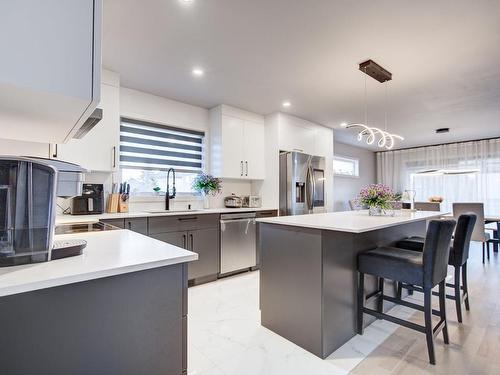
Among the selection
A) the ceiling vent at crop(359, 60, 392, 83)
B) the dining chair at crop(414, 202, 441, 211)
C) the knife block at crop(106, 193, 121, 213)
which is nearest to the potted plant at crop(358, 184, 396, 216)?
the ceiling vent at crop(359, 60, 392, 83)

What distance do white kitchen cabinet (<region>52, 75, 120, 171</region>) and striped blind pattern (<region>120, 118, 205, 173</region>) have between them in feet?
1.40

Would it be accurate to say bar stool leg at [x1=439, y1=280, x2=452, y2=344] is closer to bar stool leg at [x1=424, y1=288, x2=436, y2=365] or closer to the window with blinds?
bar stool leg at [x1=424, y1=288, x2=436, y2=365]

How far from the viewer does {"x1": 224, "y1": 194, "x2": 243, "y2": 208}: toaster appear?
4.09 m

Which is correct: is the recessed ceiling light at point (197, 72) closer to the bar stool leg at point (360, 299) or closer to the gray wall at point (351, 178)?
the bar stool leg at point (360, 299)

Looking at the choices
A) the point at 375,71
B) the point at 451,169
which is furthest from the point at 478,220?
the point at 375,71

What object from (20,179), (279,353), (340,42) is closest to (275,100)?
(340,42)

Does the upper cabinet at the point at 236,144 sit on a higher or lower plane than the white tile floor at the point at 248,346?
higher

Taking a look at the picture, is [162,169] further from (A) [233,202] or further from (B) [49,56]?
(B) [49,56]

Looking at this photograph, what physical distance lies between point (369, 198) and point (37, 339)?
8.86ft

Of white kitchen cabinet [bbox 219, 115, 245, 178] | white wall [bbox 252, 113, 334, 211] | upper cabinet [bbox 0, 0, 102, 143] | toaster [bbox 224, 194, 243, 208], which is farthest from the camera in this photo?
white wall [bbox 252, 113, 334, 211]

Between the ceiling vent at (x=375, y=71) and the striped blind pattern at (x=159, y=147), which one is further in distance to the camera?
the striped blind pattern at (x=159, y=147)

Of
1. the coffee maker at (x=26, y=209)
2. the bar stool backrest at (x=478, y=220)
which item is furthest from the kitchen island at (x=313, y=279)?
the bar stool backrest at (x=478, y=220)

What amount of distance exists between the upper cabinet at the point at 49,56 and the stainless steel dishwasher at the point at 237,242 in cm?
259

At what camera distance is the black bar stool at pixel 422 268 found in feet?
5.75
